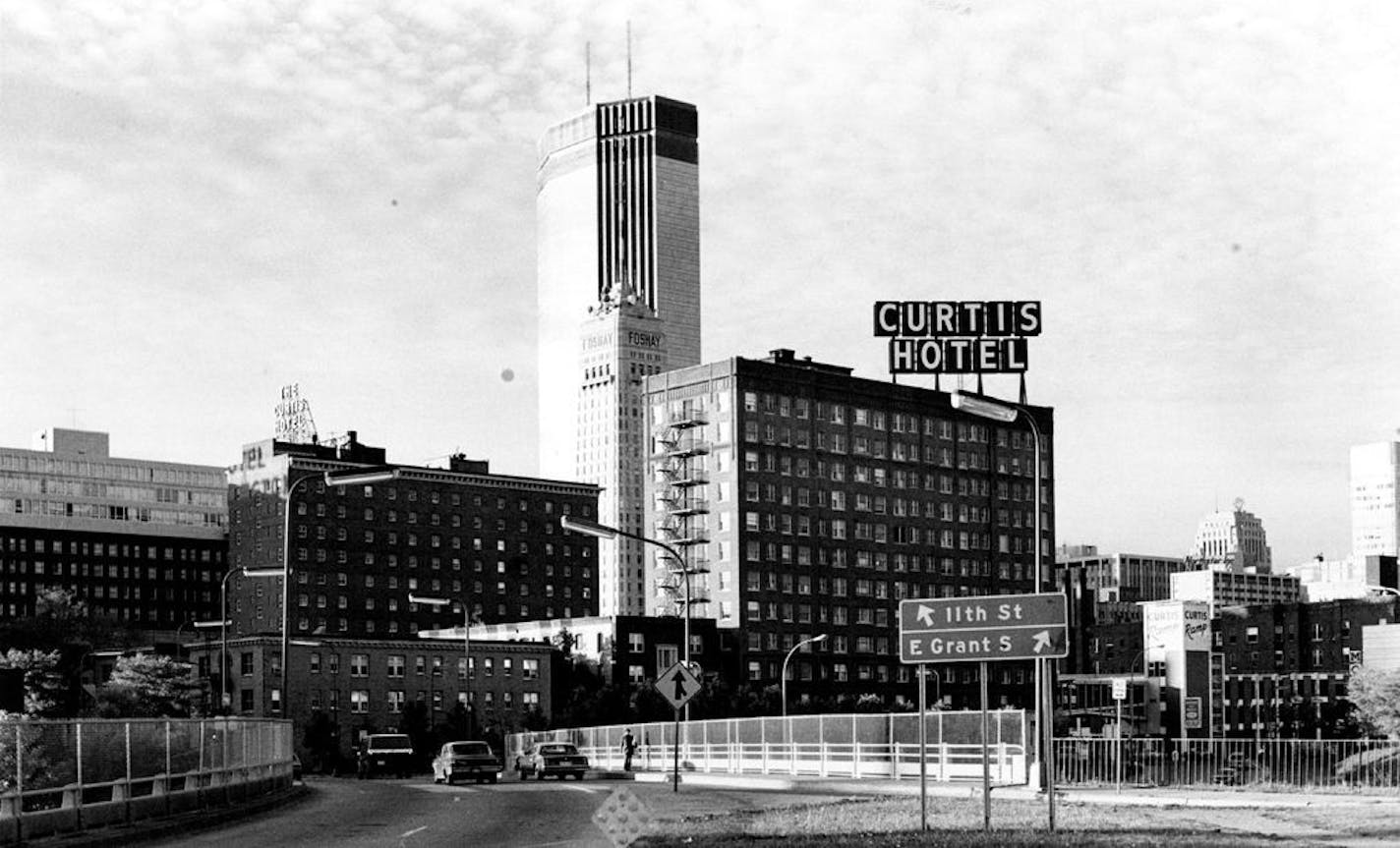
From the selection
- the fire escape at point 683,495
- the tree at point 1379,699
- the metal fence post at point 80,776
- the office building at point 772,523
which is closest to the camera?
the metal fence post at point 80,776

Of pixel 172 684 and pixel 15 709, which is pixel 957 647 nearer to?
pixel 15 709

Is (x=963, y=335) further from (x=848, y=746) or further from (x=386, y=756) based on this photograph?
(x=386, y=756)

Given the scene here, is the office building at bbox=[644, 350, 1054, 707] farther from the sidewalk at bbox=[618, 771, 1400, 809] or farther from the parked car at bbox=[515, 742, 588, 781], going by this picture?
the sidewalk at bbox=[618, 771, 1400, 809]

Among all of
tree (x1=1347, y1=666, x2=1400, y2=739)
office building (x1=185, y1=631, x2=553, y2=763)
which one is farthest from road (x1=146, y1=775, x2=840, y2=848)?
office building (x1=185, y1=631, x2=553, y2=763)

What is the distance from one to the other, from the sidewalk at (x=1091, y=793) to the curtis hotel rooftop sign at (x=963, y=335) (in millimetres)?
18372

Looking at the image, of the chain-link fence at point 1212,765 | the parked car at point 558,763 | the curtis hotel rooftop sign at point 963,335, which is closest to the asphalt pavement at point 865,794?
the chain-link fence at point 1212,765

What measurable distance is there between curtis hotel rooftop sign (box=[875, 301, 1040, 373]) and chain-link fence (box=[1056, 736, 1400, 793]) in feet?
65.0

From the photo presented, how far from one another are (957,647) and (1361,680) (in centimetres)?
8494

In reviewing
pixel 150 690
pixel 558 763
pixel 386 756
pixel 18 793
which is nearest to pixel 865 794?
pixel 18 793

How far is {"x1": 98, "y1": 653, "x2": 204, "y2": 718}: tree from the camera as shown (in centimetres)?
12888

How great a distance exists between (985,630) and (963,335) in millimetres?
46473

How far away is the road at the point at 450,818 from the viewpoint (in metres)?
30.4

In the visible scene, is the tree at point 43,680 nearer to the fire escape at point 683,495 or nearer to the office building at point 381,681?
the office building at point 381,681

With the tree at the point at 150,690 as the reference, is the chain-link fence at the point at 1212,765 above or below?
above
